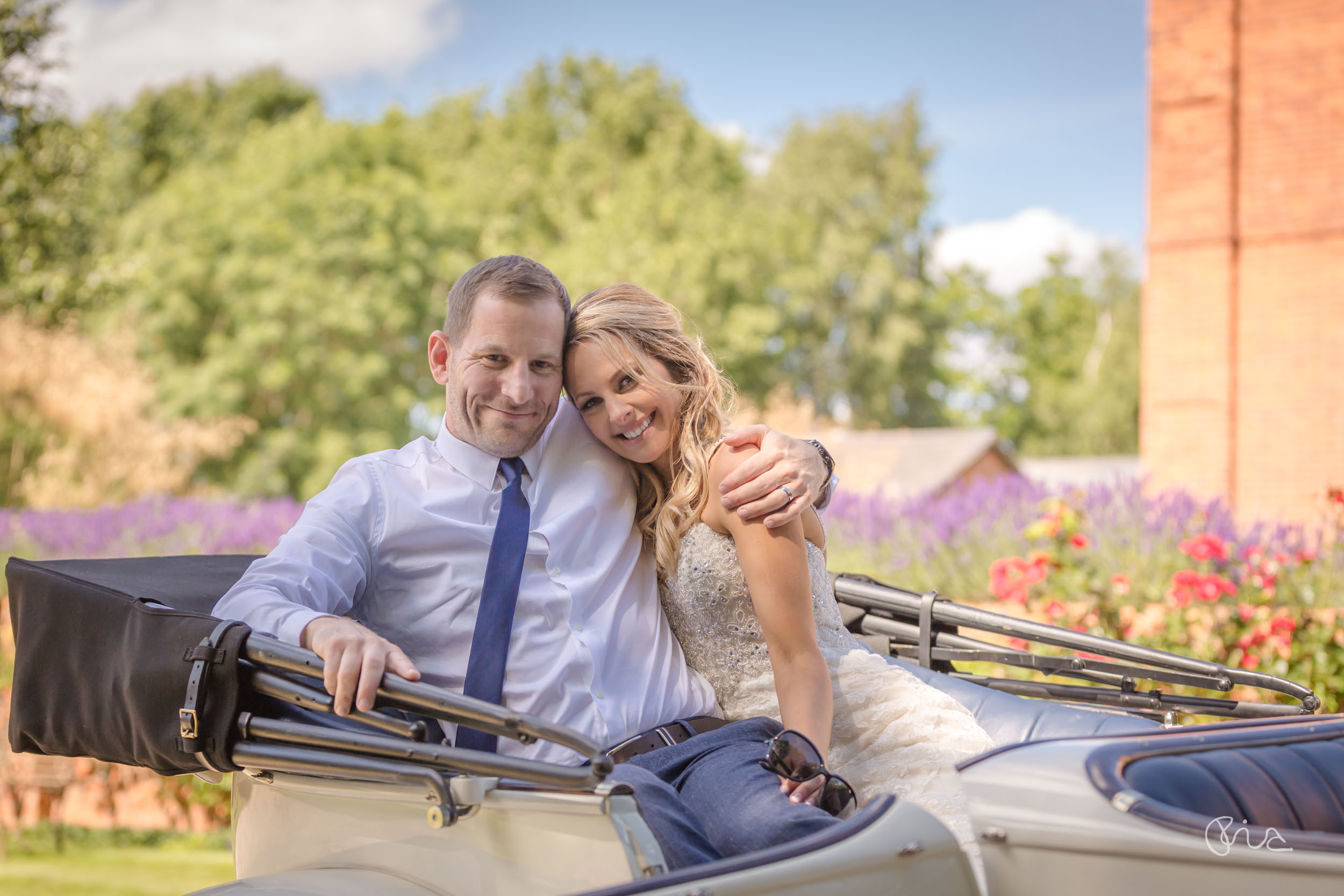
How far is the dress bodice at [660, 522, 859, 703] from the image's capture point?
7.79 ft

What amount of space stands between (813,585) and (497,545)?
0.78m

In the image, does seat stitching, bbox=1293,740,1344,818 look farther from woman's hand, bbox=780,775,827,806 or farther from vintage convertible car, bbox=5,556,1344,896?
woman's hand, bbox=780,775,827,806

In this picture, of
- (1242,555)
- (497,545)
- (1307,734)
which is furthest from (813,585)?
(1242,555)

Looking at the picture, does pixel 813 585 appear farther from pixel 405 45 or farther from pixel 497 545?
pixel 405 45

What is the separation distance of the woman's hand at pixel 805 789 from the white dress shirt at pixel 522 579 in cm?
44

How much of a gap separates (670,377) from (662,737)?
0.84 m

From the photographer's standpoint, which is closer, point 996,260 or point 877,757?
point 877,757

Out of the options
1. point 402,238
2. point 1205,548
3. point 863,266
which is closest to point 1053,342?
point 863,266

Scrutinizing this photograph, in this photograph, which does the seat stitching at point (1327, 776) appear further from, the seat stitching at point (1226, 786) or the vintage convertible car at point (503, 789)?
the seat stitching at point (1226, 786)

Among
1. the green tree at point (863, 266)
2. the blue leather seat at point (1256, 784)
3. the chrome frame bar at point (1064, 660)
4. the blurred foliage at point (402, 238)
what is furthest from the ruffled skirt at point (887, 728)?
the green tree at point (863, 266)

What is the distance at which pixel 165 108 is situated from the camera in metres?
32.2

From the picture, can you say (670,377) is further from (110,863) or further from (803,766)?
(110,863)

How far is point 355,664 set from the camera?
171 centimetres

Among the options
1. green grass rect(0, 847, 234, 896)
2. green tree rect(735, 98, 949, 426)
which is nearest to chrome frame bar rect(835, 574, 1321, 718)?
green grass rect(0, 847, 234, 896)
